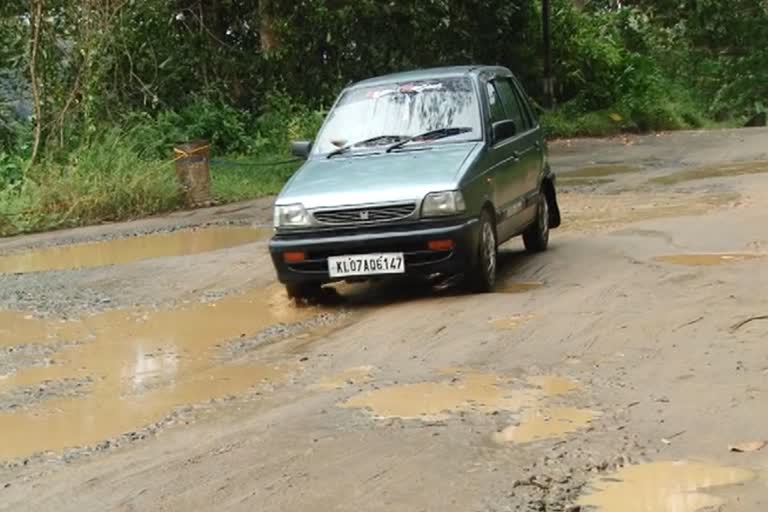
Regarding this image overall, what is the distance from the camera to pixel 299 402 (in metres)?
6.28

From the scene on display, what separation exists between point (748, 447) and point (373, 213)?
13.7 ft

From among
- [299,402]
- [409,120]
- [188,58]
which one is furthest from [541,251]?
[188,58]

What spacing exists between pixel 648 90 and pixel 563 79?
2.13 m

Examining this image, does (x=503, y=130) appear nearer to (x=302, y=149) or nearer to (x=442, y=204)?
(x=442, y=204)

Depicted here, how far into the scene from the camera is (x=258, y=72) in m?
23.1

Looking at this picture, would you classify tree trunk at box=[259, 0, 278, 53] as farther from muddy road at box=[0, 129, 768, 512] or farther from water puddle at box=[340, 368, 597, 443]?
water puddle at box=[340, 368, 597, 443]

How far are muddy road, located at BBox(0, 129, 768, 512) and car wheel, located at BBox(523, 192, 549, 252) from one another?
0.22 m

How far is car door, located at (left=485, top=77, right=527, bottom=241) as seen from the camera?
966cm

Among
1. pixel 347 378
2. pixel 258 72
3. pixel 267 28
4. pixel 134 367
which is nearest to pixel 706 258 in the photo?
pixel 347 378

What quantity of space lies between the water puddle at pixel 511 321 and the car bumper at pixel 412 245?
2.86 feet

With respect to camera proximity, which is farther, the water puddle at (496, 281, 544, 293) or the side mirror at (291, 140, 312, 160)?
the side mirror at (291, 140, 312, 160)

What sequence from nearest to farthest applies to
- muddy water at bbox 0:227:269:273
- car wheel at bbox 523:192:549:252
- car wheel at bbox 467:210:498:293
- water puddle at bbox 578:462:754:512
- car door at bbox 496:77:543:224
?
water puddle at bbox 578:462:754:512 < car wheel at bbox 467:210:498:293 < car door at bbox 496:77:543:224 < car wheel at bbox 523:192:549:252 < muddy water at bbox 0:227:269:273

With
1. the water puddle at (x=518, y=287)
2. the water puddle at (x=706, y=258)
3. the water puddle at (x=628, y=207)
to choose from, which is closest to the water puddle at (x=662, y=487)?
the water puddle at (x=518, y=287)

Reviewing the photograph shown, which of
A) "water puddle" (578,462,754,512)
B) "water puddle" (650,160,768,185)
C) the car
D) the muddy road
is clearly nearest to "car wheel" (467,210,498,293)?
the car
